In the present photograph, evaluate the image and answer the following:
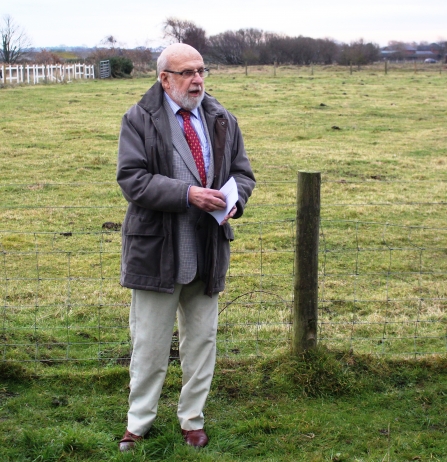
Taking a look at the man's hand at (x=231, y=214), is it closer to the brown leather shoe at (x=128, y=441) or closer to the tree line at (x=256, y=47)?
the brown leather shoe at (x=128, y=441)

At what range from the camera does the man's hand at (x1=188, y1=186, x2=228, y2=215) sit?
3.48m

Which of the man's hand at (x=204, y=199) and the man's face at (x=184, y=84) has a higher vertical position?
the man's face at (x=184, y=84)

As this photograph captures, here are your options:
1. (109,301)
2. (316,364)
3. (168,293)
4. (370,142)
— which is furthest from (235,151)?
(370,142)

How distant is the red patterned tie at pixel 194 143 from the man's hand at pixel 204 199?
0.19 m

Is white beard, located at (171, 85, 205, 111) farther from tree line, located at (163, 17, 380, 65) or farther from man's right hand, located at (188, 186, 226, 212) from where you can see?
tree line, located at (163, 17, 380, 65)

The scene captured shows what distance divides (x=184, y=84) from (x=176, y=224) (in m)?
0.73

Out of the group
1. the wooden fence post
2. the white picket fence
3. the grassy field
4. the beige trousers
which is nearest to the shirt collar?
the beige trousers

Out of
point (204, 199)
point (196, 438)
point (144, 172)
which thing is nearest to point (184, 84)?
point (144, 172)

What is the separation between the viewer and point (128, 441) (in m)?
3.75

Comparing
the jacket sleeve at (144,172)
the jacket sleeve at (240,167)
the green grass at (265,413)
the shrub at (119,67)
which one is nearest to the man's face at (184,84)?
the jacket sleeve at (144,172)

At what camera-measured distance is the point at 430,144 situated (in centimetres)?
1642

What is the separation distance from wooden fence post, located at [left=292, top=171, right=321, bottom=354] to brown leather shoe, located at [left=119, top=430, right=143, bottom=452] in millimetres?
1309

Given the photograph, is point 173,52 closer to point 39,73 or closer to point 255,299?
point 255,299

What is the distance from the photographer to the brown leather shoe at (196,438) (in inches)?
149
